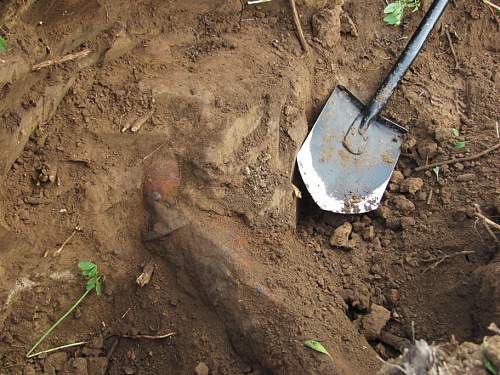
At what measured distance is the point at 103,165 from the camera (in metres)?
2.42

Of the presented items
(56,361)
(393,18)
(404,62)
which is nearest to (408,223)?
(404,62)

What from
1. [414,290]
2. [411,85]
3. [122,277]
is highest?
[122,277]

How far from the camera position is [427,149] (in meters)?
3.06

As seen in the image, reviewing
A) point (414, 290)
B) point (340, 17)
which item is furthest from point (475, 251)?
point (340, 17)

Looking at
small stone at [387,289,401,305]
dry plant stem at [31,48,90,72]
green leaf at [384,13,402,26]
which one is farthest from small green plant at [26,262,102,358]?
green leaf at [384,13,402,26]

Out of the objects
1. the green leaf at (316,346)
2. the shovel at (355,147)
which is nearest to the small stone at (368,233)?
the shovel at (355,147)

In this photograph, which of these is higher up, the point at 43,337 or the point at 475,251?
the point at 43,337

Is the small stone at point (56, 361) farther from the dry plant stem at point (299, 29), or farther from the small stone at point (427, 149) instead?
the small stone at point (427, 149)

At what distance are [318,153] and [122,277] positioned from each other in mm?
1206

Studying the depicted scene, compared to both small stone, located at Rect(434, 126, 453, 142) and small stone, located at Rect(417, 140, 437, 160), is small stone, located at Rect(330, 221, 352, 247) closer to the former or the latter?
small stone, located at Rect(417, 140, 437, 160)

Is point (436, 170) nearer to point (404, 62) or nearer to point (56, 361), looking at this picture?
point (404, 62)

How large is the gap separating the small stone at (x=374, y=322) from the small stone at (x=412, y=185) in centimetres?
73

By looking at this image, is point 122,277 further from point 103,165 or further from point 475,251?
point 475,251

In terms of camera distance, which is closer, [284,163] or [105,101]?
[105,101]
